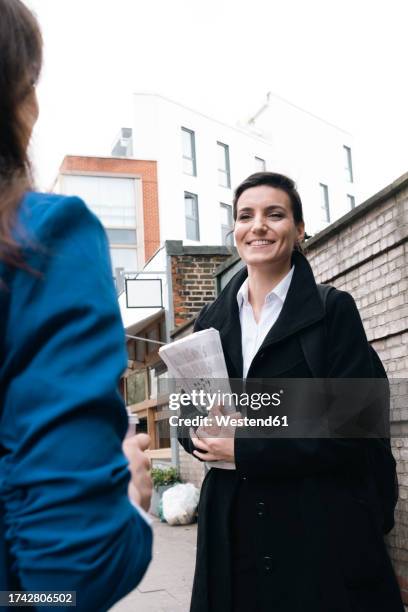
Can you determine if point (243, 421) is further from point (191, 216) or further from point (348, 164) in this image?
point (348, 164)

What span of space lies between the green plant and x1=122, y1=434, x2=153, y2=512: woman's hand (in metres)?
10.8

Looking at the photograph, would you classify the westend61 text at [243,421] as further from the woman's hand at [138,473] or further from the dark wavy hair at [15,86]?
the dark wavy hair at [15,86]

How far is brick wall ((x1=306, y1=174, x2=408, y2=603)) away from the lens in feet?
15.2

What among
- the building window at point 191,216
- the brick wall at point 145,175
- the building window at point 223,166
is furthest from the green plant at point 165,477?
the building window at point 223,166

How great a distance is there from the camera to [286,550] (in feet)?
6.45

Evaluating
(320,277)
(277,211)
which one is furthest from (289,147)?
(277,211)

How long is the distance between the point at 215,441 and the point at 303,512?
1.10 feet

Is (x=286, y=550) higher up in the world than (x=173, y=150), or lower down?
lower down

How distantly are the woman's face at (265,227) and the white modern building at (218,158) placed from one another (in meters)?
29.8

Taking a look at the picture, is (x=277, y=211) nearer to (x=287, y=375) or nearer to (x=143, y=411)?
(x=287, y=375)

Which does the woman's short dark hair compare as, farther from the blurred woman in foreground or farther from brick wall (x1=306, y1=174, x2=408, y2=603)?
brick wall (x1=306, y1=174, x2=408, y2=603)

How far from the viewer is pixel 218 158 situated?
34.5 m

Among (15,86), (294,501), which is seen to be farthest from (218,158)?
(15,86)

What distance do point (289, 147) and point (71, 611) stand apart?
36671 mm
